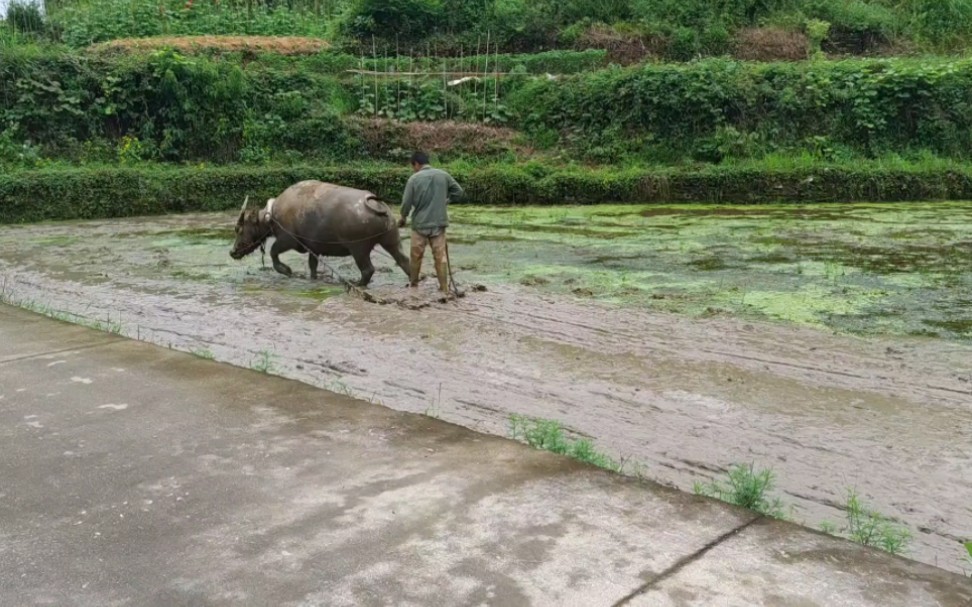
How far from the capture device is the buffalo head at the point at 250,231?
35.8 feet

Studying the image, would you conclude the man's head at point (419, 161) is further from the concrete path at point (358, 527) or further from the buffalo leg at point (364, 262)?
the concrete path at point (358, 527)

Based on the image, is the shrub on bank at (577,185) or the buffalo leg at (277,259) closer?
the buffalo leg at (277,259)

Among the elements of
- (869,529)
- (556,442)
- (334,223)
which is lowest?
(869,529)

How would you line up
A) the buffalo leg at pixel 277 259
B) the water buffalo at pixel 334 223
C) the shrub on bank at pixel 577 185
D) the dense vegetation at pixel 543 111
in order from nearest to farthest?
the water buffalo at pixel 334 223 → the buffalo leg at pixel 277 259 → the shrub on bank at pixel 577 185 → the dense vegetation at pixel 543 111

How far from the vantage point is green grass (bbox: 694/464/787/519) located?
4.00 metres

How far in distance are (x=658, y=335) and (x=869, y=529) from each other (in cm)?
389

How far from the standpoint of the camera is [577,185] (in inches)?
741

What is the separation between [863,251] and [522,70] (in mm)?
14936

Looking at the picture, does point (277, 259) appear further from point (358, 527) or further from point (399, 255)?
point (358, 527)

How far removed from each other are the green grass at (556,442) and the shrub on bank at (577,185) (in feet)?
44.7

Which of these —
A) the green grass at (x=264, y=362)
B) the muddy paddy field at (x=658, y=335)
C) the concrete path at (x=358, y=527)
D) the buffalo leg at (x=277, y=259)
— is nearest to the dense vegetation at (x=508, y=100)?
the muddy paddy field at (x=658, y=335)

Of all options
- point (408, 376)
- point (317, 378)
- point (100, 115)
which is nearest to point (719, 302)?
point (408, 376)

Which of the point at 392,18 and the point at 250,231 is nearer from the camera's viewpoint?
the point at 250,231

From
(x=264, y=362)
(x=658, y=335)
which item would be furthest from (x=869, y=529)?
(x=264, y=362)
